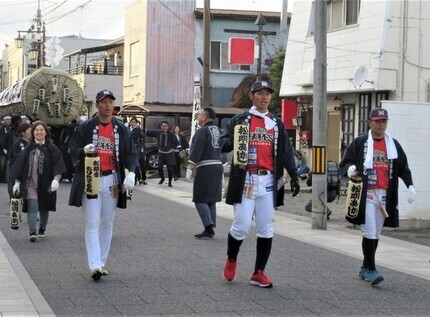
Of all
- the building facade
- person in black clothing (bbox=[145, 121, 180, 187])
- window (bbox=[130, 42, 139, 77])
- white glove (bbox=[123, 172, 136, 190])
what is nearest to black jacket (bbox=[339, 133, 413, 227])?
white glove (bbox=[123, 172, 136, 190])

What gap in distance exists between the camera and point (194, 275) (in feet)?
29.1

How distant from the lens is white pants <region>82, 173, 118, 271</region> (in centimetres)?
837

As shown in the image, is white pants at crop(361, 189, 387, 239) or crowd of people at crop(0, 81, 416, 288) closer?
crowd of people at crop(0, 81, 416, 288)

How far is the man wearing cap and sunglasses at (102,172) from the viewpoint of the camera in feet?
27.5

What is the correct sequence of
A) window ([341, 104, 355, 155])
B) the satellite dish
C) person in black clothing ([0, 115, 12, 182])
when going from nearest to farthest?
the satellite dish < person in black clothing ([0, 115, 12, 182]) < window ([341, 104, 355, 155])

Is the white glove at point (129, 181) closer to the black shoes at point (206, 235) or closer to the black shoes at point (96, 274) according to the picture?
the black shoes at point (96, 274)

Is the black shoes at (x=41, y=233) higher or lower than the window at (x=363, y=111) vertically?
lower

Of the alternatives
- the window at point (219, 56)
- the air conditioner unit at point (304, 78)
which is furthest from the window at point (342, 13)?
the window at point (219, 56)

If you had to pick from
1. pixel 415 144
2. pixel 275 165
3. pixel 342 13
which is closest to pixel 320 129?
pixel 415 144

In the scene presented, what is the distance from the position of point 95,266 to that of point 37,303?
1.08 meters

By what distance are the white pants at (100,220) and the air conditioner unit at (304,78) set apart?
17.3m

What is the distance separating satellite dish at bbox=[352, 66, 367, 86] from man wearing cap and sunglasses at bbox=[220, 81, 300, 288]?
1441 cm

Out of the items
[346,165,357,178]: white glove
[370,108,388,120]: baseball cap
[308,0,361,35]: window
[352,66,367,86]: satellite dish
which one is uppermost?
[308,0,361,35]: window

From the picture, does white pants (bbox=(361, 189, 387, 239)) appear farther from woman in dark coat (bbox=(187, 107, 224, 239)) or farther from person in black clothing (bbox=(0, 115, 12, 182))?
person in black clothing (bbox=(0, 115, 12, 182))
